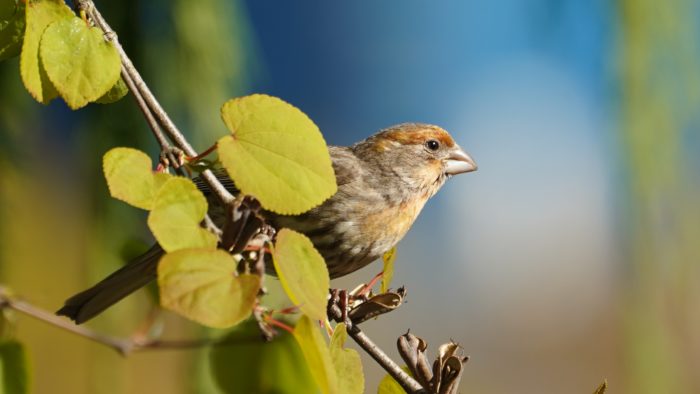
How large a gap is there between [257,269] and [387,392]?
0.82ft

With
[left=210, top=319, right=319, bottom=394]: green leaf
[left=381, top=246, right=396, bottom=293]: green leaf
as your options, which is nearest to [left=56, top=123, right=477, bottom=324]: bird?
[left=210, top=319, right=319, bottom=394]: green leaf

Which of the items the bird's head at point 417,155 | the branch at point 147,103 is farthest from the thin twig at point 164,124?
the bird's head at point 417,155

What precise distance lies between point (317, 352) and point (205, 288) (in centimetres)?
9

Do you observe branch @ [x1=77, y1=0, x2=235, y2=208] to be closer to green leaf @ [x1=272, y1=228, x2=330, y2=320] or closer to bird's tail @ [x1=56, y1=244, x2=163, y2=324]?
green leaf @ [x1=272, y1=228, x2=330, y2=320]

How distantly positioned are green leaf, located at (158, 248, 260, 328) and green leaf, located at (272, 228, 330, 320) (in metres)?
0.03

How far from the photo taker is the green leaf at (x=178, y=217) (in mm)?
502

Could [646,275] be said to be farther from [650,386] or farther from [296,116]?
[296,116]

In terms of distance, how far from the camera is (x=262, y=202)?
531mm

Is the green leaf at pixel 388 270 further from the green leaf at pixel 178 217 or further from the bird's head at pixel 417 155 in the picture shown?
the bird's head at pixel 417 155

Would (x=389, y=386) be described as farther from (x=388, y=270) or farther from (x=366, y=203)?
(x=366, y=203)


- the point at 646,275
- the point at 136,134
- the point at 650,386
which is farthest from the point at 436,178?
the point at 650,386

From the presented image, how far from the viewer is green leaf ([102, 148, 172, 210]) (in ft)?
1.73

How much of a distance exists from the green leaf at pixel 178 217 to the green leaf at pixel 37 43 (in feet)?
0.38

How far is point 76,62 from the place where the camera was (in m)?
0.55
